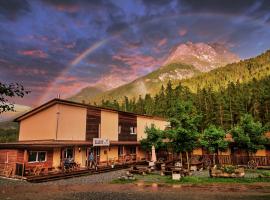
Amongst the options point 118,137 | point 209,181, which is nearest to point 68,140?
point 118,137

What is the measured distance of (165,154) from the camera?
124 ft

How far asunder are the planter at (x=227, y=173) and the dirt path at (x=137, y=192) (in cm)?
264

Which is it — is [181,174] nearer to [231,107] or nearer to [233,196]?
[233,196]

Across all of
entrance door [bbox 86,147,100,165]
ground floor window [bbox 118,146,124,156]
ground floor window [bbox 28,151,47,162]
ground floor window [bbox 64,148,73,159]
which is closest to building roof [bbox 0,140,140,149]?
ground floor window [bbox 28,151,47,162]

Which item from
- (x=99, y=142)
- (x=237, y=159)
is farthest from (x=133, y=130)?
(x=237, y=159)

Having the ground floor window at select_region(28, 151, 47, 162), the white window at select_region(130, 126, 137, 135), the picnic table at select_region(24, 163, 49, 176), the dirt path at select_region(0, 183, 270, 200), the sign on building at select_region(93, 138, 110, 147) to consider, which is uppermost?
the white window at select_region(130, 126, 137, 135)

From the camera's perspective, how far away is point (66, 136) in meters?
28.5

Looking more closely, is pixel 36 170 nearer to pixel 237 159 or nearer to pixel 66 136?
pixel 66 136

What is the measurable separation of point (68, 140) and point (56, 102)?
4.59 meters

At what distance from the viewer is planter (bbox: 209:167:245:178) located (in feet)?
65.1

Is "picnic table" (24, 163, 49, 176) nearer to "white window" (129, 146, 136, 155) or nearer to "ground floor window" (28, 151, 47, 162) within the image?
"ground floor window" (28, 151, 47, 162)

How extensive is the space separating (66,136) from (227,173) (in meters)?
17.6

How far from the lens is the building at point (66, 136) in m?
25.1

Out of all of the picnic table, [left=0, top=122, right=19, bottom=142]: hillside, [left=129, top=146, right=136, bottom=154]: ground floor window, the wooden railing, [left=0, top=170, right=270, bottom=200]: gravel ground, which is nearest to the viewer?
[left=0, top=170, right=270, bottom=200]: gravel ground
